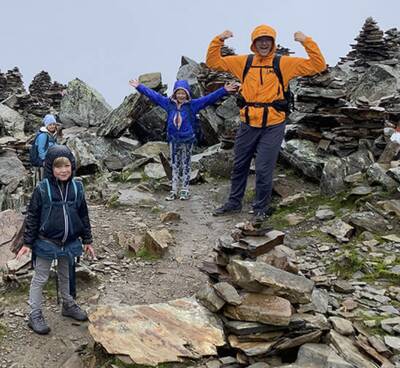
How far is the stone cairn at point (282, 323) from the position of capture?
232 inches

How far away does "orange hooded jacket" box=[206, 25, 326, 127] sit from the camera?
10055 millimetres

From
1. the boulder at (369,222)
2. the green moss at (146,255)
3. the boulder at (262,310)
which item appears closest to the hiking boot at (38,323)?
the boulder at (262,310)

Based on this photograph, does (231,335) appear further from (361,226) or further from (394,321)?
(361,226)

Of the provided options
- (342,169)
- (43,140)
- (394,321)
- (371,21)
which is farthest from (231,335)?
(371,21)

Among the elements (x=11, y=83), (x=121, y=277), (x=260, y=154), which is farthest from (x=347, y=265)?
(x=11, y=83)

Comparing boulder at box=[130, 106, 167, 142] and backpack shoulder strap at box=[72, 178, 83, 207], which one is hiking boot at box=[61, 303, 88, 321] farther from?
boulder at box=[130, 106, 167, 142]

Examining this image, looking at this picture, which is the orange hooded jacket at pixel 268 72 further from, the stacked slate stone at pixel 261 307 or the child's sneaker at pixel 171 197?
the child's sneaker at pixel 171 197

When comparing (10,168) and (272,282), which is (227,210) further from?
(10,168)

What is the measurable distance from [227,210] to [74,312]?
5.73 m

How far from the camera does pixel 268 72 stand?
405 inches

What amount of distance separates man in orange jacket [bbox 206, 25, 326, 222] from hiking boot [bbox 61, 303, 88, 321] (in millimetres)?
4138

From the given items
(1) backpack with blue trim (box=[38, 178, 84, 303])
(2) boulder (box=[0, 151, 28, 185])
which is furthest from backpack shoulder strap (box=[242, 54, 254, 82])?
(2) boulder (box=[0, 151, 28, 185])

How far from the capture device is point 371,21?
28.6 m

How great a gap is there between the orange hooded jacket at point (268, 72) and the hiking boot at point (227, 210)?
8.07 ft
